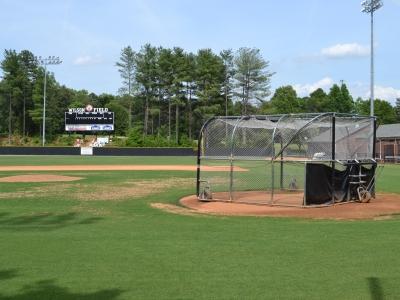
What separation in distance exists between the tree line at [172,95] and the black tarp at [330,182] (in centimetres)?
7625

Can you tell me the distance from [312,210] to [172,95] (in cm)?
8231

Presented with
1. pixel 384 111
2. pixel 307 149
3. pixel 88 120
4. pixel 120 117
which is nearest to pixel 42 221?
pixel 307 149

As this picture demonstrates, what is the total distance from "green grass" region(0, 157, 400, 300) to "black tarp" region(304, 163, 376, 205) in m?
2.79

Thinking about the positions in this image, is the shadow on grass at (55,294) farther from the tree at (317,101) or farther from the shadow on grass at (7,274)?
the tree at (317,101)

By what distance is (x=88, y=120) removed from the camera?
65562 mm

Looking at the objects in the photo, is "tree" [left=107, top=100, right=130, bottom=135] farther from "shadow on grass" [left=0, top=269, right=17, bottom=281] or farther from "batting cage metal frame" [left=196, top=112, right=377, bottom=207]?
"shadow on grass" [left=0, top=269, right=17, bottom=281]

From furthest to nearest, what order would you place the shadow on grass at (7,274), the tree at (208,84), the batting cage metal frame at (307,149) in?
the tree at (208,84), the batting cage metal frame at (307,149), the shadow on grass at (7,274)

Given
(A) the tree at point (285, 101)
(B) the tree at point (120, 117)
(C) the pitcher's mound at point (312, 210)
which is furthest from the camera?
(B) the tree at point (120, 117)

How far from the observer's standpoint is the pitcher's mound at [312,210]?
13539 mm

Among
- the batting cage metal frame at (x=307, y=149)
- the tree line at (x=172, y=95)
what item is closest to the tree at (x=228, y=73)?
the tree line at (x=172, y=95)

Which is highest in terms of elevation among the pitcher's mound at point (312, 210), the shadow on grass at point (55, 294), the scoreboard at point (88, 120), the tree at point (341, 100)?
the tree at point (341, 100)

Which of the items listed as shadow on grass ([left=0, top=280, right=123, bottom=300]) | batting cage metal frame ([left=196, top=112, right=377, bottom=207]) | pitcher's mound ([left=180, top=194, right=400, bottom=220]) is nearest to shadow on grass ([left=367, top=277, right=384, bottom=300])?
shadow on grass ([left=0, top=280, right=123, bottom=300])

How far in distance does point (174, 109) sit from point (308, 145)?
85201 mm

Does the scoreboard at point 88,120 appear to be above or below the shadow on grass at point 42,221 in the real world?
above
